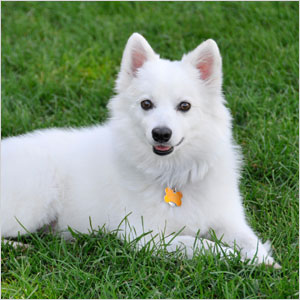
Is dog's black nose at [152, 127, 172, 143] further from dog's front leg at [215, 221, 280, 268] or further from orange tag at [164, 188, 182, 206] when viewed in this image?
dog's front leg at [215, 221, 280, 268]

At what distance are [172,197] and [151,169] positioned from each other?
25 centimetres

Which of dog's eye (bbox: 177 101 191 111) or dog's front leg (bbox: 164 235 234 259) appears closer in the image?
dog's front leg (bbox: 164 235 234 259)

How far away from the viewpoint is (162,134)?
3.47 meters

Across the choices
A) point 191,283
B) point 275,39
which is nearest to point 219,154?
point 191,283

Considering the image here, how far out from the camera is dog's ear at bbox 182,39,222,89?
12.4 feet

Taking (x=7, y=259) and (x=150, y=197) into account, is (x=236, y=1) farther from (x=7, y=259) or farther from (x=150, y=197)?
(x=7, y=259)

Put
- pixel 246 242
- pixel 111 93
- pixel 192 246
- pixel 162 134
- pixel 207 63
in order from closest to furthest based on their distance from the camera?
pixel 162 134
pixel 192 246
pixel 246 242
pixel 207 63
pixel 111 93

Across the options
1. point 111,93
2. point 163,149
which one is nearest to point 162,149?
point 163,149

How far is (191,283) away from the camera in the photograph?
11.1 feet

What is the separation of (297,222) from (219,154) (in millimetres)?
776

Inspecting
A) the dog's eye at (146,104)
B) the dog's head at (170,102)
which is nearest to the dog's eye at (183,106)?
the dog's head at (170,102)

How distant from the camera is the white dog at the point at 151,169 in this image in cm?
365

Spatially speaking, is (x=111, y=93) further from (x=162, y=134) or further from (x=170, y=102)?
(x=162, y=134)

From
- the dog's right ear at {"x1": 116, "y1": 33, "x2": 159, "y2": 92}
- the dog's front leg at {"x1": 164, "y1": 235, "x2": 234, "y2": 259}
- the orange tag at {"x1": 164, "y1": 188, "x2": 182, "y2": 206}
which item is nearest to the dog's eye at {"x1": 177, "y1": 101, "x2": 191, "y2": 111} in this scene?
the dog's right ear at {"x1": 116, "y1": 33, "x2": 159, "y2": 92}
